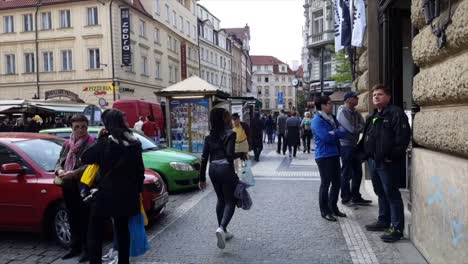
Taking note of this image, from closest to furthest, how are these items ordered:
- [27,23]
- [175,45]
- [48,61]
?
[48,61] → [27,23] → [175,45]

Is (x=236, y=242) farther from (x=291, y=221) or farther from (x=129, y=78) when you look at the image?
(x=129, y=78)

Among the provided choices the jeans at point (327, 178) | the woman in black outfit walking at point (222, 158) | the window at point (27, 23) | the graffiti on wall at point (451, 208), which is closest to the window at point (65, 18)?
the window at point (27, 23)

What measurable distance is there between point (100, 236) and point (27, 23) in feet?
121

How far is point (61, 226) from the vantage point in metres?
5.80

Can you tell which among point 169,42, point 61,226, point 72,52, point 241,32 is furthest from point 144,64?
point 241,32

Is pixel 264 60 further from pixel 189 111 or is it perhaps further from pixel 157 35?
pixel 189 111

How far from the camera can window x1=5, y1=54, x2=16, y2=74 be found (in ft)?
122

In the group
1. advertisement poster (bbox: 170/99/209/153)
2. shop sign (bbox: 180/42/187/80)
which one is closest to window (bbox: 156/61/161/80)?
shop sign (bbox: 180/42/187/80)

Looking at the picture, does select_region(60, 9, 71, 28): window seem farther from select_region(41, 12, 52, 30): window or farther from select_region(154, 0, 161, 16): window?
select_region(154, 0, 161, 16): window

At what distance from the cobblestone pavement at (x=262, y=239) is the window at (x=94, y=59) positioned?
93.9ft

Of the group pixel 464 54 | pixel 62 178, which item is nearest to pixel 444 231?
pixel 464 54

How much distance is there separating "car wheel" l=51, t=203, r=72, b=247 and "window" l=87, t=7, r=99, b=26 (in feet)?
103

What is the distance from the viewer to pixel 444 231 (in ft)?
13.4

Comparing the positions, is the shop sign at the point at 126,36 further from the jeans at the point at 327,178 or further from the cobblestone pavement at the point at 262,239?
the jeans at the point at 327,178
